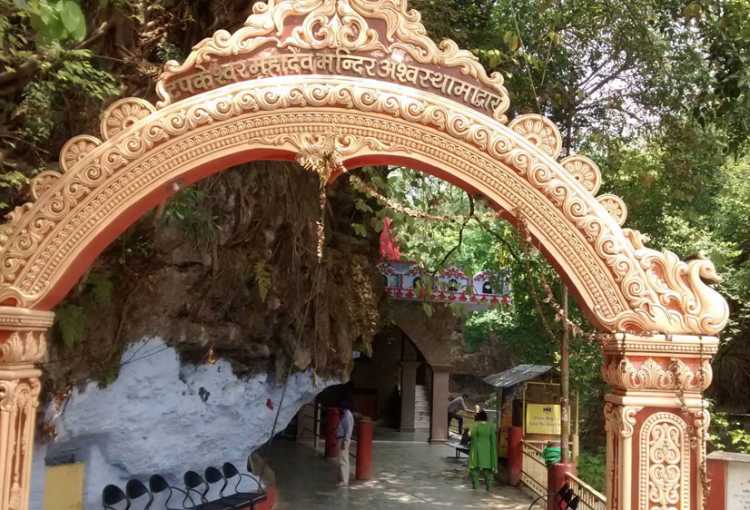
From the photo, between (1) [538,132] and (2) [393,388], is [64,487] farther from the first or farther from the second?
(2) [393,388]

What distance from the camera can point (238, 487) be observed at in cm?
919

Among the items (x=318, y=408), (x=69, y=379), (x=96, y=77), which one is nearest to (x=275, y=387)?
(x=69, y=379)

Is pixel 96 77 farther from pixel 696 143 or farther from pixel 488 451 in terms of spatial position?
pixel 488 451

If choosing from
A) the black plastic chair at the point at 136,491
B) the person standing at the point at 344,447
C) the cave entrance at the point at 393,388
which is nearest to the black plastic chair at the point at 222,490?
the black plastic chair at the point at 136,491

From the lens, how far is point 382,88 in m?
3.83

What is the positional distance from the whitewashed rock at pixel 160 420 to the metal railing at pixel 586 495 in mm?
3943

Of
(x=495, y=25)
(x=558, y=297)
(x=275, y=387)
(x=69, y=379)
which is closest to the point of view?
(x=69, y=379)

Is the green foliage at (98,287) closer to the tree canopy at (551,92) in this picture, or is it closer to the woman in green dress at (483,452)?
the tree canopy at (551,92)

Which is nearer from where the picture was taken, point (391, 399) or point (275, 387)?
point (275, 387)

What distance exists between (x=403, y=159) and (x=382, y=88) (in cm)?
40

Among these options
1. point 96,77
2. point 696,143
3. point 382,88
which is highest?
point 696,143

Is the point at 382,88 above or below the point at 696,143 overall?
below

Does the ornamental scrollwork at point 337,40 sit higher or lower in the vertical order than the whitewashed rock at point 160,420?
higher

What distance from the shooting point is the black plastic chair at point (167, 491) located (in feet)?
25.3
